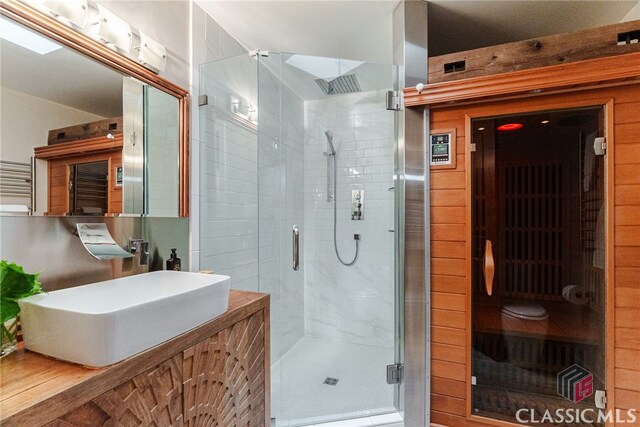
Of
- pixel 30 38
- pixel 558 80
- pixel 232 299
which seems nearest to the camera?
pixel 30 38

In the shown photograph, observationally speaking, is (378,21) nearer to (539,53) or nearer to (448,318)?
(539,53)

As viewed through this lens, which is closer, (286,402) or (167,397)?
(167,397)

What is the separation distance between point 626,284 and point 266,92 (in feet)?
7.97

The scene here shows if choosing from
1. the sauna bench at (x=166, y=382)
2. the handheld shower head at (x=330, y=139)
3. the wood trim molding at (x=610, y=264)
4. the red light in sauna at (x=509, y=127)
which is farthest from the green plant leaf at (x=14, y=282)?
the wood trim molding at (x=610, y=264)

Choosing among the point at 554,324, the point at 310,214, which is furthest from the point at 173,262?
the point at 554,324

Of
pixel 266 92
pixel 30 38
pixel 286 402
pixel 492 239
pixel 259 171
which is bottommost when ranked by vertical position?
pixel 286 402

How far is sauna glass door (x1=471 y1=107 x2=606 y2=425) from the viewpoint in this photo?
1.59 meters

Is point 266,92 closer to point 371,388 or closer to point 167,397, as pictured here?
point 167,397

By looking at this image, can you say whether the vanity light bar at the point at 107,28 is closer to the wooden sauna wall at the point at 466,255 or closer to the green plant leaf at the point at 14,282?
the green plant leaf at the point at 14,282

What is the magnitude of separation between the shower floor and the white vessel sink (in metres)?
1.23

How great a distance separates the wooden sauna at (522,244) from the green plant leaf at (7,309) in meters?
1.78

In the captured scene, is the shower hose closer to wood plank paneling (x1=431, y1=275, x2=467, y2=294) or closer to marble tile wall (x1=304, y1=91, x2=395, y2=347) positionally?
marble tile wall (x1=304, y1=91, x2=395, y2=347)

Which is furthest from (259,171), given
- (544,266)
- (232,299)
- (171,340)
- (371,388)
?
(544,266)

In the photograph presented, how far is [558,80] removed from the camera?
1.45 m
